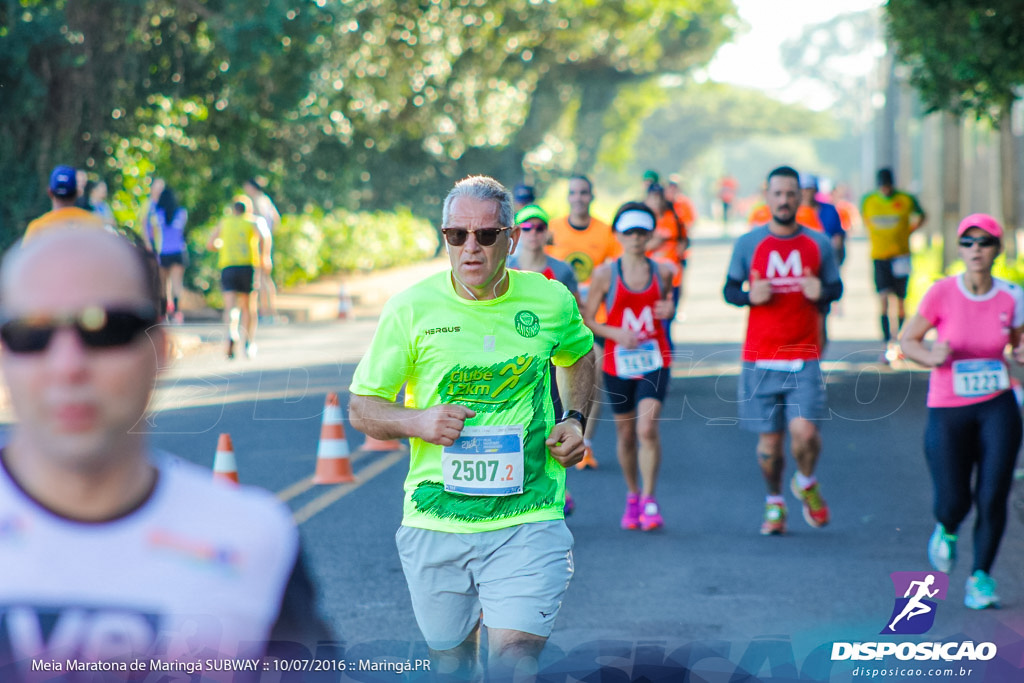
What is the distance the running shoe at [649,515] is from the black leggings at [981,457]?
1931 mm

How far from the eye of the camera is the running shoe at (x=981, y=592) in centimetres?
629

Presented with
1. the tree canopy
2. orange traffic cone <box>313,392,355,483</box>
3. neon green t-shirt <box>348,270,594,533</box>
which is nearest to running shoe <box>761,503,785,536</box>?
orange traffic cone <box>313,392,355,483</box>

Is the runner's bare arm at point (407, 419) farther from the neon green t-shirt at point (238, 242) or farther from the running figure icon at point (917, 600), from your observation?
the neon green t-shirt at point (238, 242)

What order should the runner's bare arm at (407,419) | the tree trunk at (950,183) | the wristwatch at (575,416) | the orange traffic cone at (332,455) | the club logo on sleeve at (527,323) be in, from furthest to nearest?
the tree trunk at (950,183), the orange traffic cone at (332,455), the wristwatch at (575,416), the club logo on sleeve at (527,323), the runner's bare arm at (407,419)

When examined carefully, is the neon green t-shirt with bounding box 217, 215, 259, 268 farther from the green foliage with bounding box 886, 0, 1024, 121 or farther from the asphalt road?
the green foliage with bounding box 886, 0, 1024, 121

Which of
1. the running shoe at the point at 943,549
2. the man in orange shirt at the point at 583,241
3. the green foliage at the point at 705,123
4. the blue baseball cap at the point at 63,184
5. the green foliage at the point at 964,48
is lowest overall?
the running shoe at the point at 943,549

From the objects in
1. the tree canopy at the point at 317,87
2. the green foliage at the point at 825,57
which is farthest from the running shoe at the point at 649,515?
the green foliage at the point at 825,57

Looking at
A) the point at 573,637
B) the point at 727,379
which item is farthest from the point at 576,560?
the point at 727,379

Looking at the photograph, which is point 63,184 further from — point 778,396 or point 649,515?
point 778,396

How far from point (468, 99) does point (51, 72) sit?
Answer: 20088mm

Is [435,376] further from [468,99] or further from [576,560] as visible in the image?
[468,99]

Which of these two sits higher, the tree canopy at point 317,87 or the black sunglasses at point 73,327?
the tree canopy at point 317,87

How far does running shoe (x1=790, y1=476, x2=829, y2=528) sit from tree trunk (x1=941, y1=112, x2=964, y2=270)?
51.1ft

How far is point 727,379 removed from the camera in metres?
14.7
